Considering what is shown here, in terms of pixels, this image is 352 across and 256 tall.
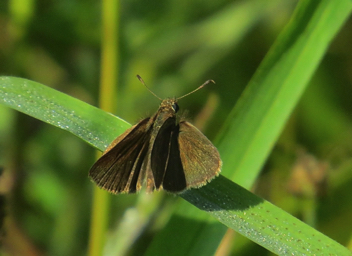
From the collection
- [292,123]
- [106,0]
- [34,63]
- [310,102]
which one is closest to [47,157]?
[34,63]

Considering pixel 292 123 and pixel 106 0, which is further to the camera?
pixel 292 123

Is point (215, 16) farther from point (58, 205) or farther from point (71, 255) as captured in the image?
point (71, 255)

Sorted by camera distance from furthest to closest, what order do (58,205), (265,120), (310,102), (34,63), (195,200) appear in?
(310,102) → (34,63) → (58,205) → (265,120) → (195,200)

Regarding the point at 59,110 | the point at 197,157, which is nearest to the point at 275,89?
the point at 197,157

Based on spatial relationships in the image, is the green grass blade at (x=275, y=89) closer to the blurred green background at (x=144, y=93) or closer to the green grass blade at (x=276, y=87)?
the green grass blade at (x=276, y=87)

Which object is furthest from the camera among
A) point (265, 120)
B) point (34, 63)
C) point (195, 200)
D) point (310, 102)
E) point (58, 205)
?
point (310, 102)

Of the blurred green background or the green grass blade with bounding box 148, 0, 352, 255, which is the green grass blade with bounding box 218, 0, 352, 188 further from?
the blurred green background

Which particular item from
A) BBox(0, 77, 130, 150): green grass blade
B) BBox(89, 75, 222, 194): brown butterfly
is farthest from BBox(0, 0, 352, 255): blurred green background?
BBox(0, 77, 130, 150): green grass blade
